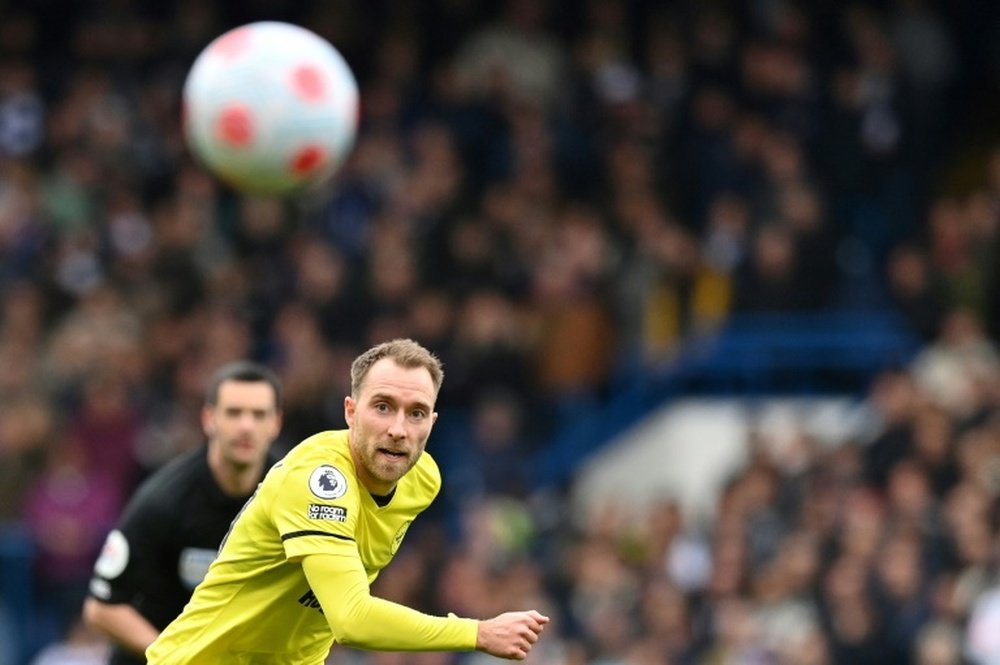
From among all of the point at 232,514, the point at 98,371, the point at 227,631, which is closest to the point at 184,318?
the point at 98,371

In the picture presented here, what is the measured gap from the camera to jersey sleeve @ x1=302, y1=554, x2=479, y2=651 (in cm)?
575

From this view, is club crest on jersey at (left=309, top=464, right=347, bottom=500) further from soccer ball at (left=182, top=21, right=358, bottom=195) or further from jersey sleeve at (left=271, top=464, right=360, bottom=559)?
soccer ball at (left=182, top=21, right=358, bottom=195)

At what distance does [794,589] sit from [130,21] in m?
8.63

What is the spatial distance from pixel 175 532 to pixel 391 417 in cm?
208

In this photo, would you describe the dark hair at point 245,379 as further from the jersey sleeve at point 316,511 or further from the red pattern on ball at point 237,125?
the jersey sleeve at point 316,511

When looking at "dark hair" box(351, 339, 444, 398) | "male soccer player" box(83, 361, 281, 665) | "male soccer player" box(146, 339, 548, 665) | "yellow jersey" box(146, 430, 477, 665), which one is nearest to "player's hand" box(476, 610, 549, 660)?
"male soccer player" box(146, 339, 548, 665)

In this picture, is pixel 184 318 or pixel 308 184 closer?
pixel 308 184

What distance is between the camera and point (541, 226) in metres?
15.9

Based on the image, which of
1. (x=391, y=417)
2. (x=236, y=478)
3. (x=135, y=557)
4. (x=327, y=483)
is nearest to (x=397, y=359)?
(x=391, y=417)

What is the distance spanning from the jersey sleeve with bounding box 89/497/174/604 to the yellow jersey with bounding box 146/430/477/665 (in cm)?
140

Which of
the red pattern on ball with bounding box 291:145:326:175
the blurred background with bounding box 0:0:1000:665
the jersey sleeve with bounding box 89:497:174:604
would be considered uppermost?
the blurred background with bounding box 0:0:1000:665

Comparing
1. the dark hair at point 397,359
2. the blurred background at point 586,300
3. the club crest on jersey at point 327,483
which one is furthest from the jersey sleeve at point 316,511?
the blurred background at point 586,300

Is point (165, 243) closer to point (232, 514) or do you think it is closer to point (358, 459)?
point (232, 514)

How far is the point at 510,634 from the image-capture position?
5.66 m
